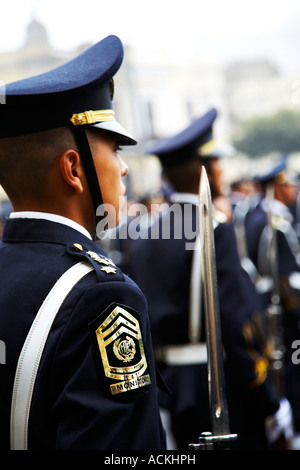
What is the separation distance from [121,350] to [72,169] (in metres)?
0.48

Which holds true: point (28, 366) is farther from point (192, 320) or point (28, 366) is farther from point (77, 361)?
point (192, 320)

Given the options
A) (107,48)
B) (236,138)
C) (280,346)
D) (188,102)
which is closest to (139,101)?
(188,102)

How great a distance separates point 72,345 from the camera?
151cm

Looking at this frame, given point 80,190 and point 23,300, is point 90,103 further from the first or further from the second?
point 23,300

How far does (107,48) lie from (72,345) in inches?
33.7

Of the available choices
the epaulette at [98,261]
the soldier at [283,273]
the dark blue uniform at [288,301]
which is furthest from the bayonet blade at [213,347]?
the dark blue uniform at [288,301]

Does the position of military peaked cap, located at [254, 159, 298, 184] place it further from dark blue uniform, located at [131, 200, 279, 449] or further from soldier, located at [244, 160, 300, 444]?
dark blue uniform, located at [131, 200, 279, 449]

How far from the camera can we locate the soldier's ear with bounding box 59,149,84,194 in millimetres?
1706

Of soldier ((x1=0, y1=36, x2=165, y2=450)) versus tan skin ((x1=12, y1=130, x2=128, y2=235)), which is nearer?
soldier ((x1=0, y1=36, x2=165, y2=450))

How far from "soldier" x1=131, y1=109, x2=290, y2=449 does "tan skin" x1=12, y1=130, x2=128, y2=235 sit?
1488 mm

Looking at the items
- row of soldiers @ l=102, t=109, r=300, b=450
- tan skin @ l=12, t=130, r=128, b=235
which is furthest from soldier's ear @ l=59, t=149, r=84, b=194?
row of soldiers @ l=102, t=109, r=300, b=450

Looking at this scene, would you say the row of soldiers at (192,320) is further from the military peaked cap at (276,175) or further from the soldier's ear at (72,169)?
the military peaked cap at (276,175)

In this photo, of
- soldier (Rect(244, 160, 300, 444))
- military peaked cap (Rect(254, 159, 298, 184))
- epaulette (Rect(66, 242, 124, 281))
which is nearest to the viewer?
epaulette (Rect(66, 242, 124, 281))

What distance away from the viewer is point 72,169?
1.73 meters
